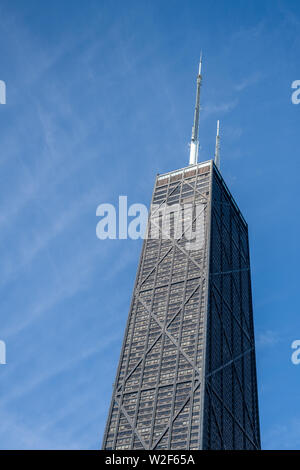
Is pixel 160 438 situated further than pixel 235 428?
No
